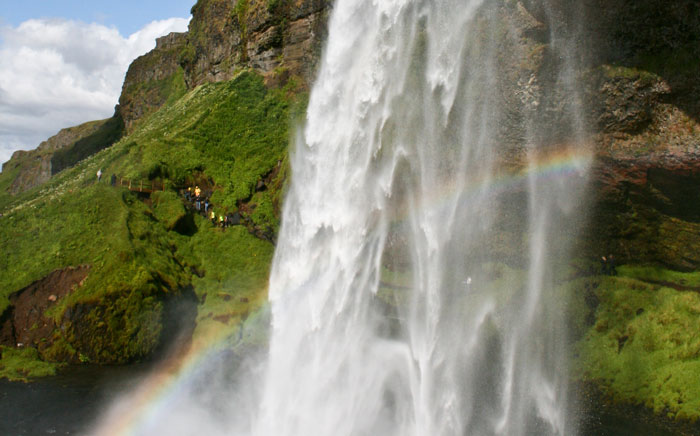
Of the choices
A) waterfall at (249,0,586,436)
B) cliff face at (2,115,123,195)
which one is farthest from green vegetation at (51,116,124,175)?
waterfall at (249,0,586,436)

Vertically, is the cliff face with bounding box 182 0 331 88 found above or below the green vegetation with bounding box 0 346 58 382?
above

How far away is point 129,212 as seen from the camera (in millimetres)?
20625

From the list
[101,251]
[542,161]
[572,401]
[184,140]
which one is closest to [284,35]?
[184,140]

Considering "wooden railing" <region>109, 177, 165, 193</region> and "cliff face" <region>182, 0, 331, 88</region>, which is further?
"cliff face" <region>182, 0, 331, 88</region>

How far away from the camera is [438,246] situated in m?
14.0

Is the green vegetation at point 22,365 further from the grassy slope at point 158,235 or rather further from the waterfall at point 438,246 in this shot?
the waterfall at point 438,246

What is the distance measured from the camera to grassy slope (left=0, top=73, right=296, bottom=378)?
1631 centimetres

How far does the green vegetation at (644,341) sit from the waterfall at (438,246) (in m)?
1.19

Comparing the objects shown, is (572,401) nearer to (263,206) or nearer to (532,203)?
(532,203)

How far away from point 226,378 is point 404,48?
1194cm

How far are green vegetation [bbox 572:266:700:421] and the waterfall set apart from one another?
1.19 meters

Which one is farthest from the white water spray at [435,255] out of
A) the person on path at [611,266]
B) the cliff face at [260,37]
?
the cliff face at [260,37]

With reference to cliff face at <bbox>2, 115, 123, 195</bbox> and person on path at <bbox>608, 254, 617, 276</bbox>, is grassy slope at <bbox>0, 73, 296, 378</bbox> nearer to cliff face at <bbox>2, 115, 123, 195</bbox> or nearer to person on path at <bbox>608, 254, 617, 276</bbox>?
person on path at <bbox>608, 254, 617, 276</bbox>

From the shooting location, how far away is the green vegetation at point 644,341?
1270 centimetres
